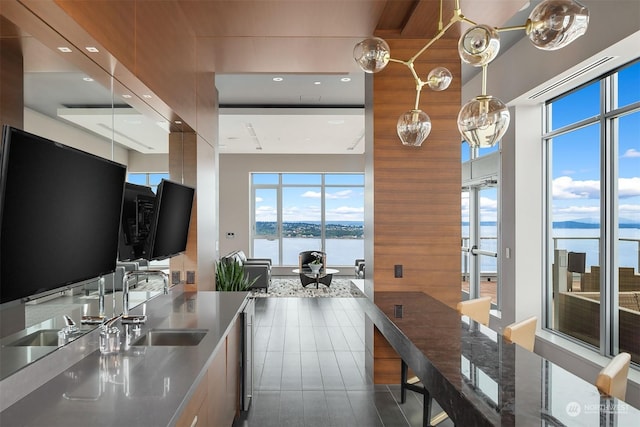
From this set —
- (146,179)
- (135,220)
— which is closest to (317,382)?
(135,220)

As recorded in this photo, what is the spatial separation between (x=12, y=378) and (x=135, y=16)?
178 centimetres

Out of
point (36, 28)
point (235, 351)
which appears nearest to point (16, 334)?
point (36, 28)

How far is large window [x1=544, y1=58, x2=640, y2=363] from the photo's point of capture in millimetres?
3664

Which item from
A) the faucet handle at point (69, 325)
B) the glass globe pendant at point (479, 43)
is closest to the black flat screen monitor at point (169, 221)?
the faucet handle at point (69, 325)

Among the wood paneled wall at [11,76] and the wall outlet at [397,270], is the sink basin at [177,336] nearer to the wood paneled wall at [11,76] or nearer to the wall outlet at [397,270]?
the wood paneled wall at [11,76]

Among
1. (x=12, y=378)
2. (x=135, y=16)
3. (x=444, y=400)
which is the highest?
(x=135, y=16)

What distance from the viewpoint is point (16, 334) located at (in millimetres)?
1444

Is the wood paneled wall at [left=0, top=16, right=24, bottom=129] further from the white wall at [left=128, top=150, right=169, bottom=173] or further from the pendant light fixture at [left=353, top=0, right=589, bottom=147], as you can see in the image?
the pendant light fixture at [left=353, top=0, right=589, bottom=147]

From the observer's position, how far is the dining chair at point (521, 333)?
8.04 ft

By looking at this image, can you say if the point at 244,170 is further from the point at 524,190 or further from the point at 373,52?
the point at 373,52

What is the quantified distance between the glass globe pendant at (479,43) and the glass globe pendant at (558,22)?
16 cm

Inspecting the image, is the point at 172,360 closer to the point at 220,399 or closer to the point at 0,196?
the point at 220,399

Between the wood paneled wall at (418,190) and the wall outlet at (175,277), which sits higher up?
the wood paneled wall at (418,190)

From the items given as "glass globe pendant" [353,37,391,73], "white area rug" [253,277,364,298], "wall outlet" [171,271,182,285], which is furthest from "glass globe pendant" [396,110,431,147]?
"white area rug" [253,277,364,298]
